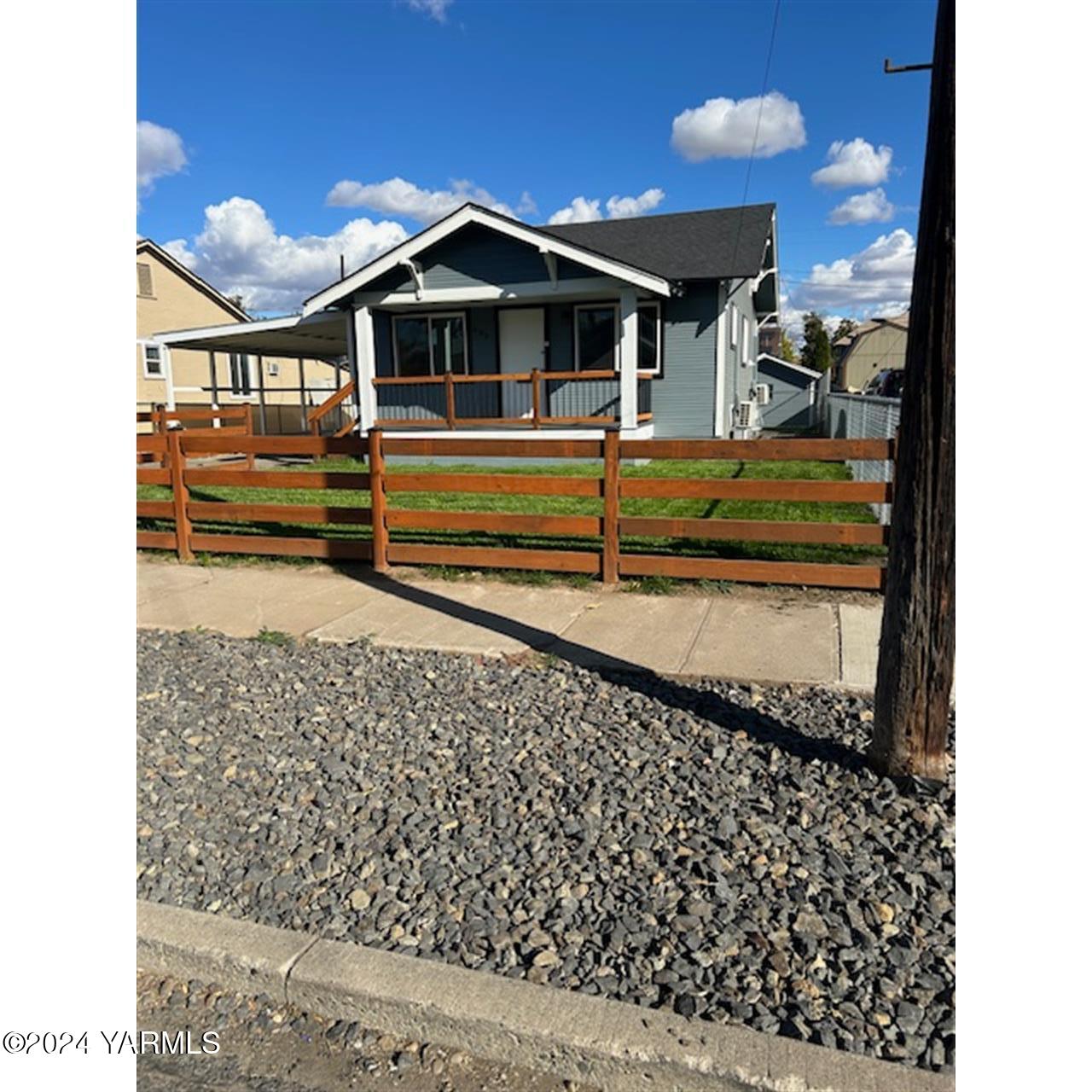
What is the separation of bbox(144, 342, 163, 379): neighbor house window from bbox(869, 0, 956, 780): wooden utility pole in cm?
2374

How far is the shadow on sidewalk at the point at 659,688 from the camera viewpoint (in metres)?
3.63

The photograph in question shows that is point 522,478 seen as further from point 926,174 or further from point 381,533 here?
point 926,174

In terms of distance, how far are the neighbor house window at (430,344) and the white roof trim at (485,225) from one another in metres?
1.80

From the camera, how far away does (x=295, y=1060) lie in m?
2.17

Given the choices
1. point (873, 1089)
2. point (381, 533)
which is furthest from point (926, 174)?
point (381, 533)

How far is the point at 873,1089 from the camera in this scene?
1.92 metres

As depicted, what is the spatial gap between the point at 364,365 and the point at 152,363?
1148 centimetres

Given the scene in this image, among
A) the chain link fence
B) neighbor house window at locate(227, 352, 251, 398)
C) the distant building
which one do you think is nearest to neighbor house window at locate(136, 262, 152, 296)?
neighbor house window at locate(227, 352, 251, 398)

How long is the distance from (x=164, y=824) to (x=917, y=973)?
266cm

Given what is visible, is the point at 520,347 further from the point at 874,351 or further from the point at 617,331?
the point at 874,351

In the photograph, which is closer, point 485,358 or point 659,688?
point 659,688

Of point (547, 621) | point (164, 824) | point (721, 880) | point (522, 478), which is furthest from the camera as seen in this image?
point (522, 478)

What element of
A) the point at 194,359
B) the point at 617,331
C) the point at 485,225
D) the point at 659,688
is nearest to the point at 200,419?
the point at 485,225

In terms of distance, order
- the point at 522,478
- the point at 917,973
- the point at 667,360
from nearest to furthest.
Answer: the point at 917,973, the point at 522,478, the point at 667,360
